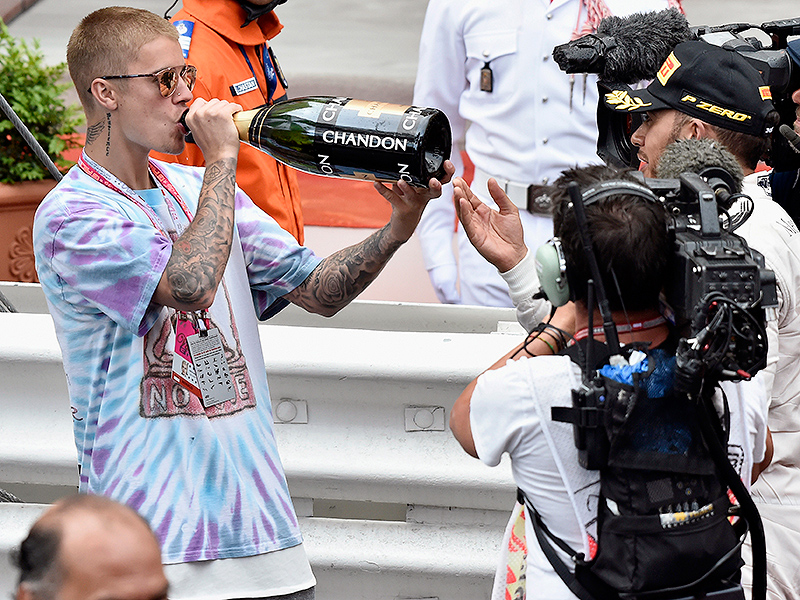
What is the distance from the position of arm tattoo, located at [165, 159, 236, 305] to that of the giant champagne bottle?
0.24m

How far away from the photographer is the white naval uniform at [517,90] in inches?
154

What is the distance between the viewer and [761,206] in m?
2.38

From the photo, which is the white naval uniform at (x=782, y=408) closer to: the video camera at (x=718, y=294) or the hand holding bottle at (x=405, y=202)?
the video camera at (x=718, y=294)

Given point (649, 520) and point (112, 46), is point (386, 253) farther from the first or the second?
point (649, 520)

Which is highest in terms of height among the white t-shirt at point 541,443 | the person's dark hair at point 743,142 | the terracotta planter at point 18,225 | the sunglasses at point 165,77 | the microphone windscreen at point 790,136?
the sunglasses at point 165,77

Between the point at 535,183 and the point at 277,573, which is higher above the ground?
the point at 535,183

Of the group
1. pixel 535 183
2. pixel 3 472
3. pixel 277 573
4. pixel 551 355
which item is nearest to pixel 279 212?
pixel 535 183

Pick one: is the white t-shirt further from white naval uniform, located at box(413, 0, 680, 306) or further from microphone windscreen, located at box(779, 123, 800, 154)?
white naval uniform, located at box(413, 0, 680, 306)

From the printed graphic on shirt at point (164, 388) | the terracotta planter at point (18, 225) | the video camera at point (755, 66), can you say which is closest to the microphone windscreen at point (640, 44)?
the video camera at point (755, 66)

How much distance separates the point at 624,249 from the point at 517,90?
7.51 feet

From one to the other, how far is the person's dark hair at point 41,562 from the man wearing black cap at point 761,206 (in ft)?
5.18

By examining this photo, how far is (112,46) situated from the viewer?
230 cm

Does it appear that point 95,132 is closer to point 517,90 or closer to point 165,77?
point 165,77

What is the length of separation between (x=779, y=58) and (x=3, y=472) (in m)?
2.40
